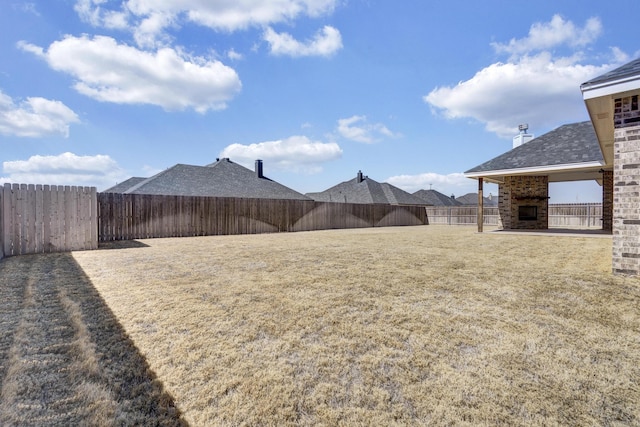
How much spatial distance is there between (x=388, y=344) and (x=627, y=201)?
5286 millimetres

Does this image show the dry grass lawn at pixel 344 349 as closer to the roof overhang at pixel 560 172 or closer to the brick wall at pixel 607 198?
the roof overhang at pixel 560 172

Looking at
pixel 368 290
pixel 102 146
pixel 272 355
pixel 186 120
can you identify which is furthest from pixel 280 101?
pixel 272 355

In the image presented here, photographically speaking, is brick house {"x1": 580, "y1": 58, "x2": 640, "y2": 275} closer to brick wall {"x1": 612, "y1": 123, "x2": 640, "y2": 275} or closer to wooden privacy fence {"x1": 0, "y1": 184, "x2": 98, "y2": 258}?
brick wall {"x1": 612, "y1": 123, "x2": 640, "y2": 275}

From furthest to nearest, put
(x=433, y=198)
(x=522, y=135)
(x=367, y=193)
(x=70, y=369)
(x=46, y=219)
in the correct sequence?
(x=433, y=198)
(x=367, y=193)
(x=522, y=135)
(x=46, y=219)
(x=70, y=369)

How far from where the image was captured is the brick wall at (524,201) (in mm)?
15672

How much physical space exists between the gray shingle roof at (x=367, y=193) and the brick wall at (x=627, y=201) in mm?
26460

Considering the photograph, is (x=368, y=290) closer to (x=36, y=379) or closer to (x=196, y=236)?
(x=36, y=379)

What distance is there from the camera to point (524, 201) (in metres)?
15.9

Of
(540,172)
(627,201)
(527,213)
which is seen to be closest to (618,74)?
(627,201)

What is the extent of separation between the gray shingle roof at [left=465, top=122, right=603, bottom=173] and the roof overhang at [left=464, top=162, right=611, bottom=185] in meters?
0.16

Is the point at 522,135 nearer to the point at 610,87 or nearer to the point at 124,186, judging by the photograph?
the point at 610,87

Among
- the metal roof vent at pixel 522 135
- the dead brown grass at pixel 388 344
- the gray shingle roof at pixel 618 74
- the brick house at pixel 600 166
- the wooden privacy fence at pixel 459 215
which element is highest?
the metal roof vent at pixel 522 135

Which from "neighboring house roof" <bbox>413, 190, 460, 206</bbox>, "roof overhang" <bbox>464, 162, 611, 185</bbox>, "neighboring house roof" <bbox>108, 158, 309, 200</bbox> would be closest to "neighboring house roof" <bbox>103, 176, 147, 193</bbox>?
"neighboring house roof" <bbox>108, 158, 309, 200</bbox>

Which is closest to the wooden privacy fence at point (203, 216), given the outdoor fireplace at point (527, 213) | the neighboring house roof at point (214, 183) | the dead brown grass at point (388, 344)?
the neighboring house roof at point (214, 183)
